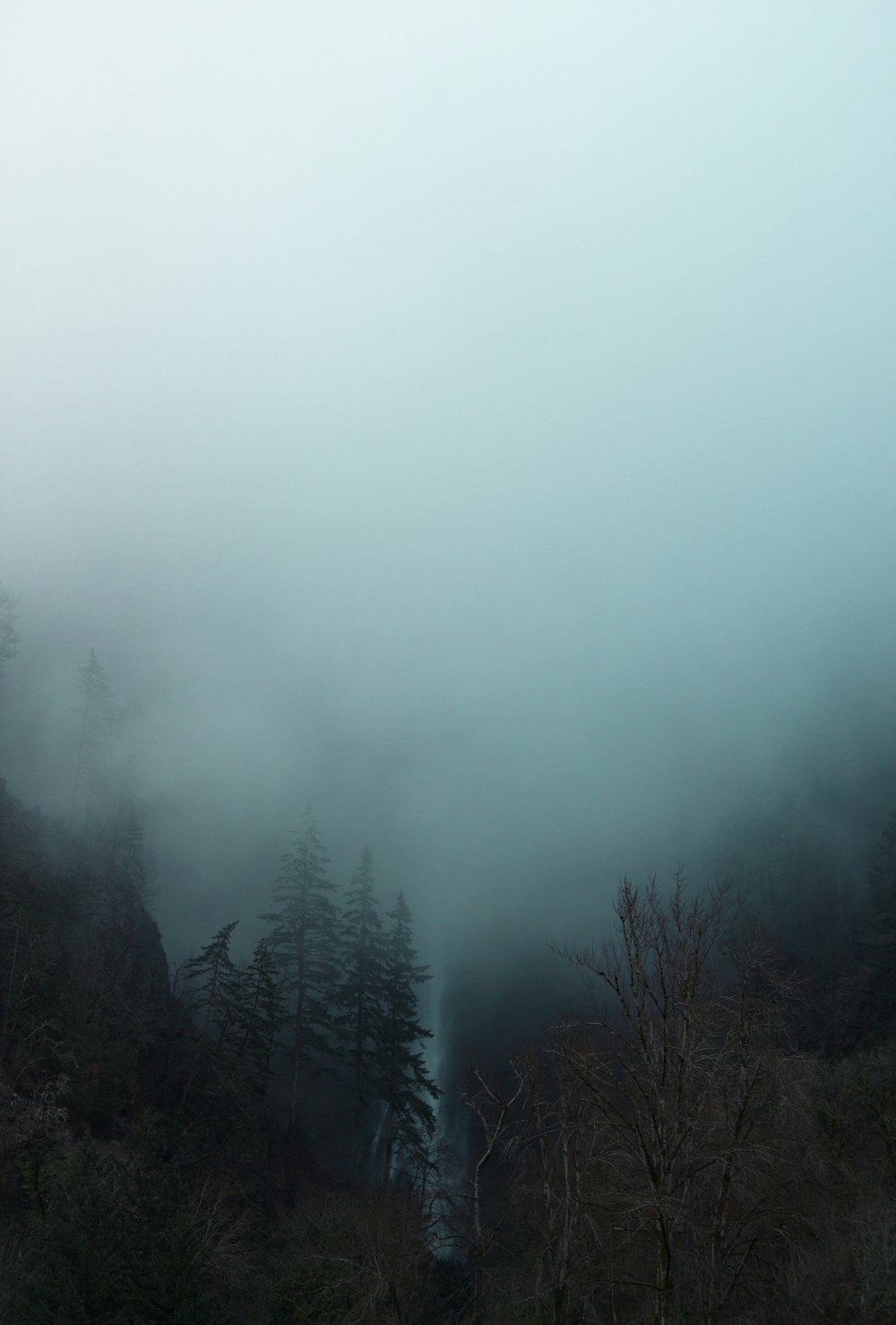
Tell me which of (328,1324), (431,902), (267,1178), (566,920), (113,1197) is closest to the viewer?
(113,1197)

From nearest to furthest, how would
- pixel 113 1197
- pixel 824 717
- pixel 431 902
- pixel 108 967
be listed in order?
pixel 113 1197 < pixel 108 967 < pixel 431 902 < pixel 824 717

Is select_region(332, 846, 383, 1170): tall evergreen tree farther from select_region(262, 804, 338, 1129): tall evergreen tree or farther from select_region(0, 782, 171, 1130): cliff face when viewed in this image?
select_region(0, 782, 171, 1130): cliff face

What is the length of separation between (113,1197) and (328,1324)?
23.3ft

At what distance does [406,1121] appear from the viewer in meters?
45.4

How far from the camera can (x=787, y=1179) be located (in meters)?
22.3

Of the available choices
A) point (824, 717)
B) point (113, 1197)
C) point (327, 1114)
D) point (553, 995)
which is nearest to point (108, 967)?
point (327, 1114)

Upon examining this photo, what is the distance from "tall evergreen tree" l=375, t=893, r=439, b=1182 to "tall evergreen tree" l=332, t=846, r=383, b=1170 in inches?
18.4

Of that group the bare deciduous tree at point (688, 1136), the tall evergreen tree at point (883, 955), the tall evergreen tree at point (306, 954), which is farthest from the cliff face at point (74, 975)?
the tall evergreen tree at point (883, 955)

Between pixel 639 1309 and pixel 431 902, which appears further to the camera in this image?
pixel 431 902

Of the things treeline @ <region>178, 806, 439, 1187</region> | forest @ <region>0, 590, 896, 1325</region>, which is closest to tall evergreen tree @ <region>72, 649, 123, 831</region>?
forest @ <region>0, 590, 896, 1325</region>

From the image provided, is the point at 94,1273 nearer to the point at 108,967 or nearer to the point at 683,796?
the point at 108,967

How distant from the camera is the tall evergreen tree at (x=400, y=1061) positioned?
150ft

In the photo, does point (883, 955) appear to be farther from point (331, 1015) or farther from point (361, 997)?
point (331, 1015)

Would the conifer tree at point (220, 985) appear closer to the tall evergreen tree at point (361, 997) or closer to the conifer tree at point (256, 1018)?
the conifer tree at point (256, 1018)
